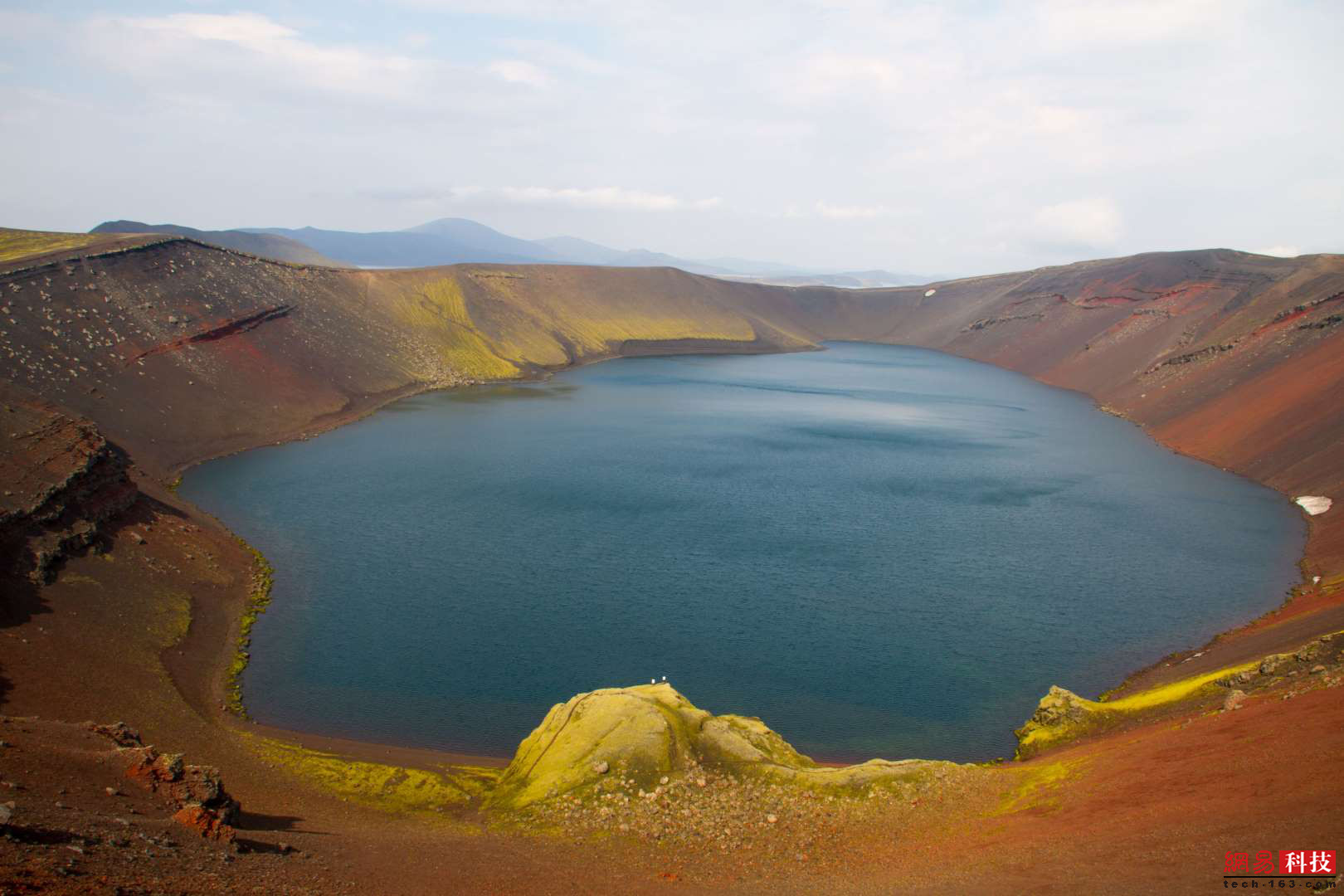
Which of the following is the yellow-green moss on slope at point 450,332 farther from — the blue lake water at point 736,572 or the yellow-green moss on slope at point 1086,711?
the yellow-green moss on slope at point 1086,711

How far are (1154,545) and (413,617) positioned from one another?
38.7 m

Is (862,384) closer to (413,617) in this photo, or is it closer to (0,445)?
(413,617)

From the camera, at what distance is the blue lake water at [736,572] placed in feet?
97.0

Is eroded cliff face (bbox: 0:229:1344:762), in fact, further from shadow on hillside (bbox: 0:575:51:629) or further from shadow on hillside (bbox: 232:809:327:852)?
shadow on hillside (bbox: 232:809:327:852)

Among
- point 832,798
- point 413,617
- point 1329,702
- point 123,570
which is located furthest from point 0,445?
point 1329,702

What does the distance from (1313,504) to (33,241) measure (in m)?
107

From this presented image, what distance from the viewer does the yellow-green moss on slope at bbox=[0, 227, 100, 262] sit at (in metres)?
74.8

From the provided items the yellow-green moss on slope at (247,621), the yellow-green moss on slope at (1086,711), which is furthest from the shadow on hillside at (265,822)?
the yellow-green moss on slope at (1086,711)

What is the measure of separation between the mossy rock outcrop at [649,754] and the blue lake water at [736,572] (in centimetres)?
365

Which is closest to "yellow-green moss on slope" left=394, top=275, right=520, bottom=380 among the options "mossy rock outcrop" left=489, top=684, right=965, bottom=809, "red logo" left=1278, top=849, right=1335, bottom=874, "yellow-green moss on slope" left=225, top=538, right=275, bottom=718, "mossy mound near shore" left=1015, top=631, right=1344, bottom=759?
"yellow-green moss on slope" left=225, top=538, right=275, bottom=718

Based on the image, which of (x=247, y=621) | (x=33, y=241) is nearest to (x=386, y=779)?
(x=247, y=621)

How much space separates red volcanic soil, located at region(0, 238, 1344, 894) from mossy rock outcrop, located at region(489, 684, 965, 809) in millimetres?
1037

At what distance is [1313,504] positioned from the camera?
51219mm

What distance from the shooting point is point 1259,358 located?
7662 cm
